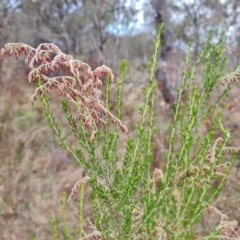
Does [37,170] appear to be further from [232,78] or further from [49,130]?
[232,78]

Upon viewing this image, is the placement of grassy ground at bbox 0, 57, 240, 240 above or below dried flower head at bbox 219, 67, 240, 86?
below

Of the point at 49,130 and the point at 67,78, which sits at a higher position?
the point at 67,78

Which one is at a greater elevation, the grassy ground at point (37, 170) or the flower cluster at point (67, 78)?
the flower cluster at point (67, 78)

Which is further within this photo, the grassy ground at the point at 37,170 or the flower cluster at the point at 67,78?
the grassy ground at the point at 37,170

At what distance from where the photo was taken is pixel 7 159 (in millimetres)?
6855

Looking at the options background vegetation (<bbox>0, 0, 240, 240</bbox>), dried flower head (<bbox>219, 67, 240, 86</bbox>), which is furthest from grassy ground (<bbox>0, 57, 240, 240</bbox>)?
dried flower head (<bbox>219, 67, 240, 86</bbox>)

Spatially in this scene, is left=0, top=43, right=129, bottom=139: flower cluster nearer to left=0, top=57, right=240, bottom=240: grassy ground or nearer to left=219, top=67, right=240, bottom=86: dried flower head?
left=219, top=67, right=240, bottom=86: dried flower head

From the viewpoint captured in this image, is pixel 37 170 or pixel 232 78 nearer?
pixel 232 78

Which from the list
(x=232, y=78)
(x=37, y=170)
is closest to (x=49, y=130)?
(x=37, y=170)

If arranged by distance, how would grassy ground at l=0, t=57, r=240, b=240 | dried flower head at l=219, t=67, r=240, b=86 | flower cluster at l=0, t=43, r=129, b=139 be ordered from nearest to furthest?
flower cluster at l=0, t=43, r=129, b=139
dried flower head at l=219, t=67, r=240, b=86
grassy ground at l=0, t=57, r=240, b=240

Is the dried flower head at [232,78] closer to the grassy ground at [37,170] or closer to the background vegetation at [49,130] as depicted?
the background vegetation at [49,130]

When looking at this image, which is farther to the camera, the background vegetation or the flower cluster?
the background vegetation

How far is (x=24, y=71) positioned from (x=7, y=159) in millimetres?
5553

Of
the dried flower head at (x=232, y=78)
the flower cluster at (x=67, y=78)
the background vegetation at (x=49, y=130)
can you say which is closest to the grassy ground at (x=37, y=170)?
the background vegetation at (x=49, y=130)
